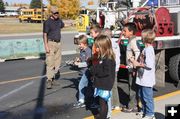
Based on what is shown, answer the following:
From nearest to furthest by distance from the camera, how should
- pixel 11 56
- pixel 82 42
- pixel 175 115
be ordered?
pixel 175 115 → pixel 82 42 → pixel 11 56

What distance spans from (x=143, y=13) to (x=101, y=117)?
3453mm

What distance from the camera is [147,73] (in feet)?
20.5

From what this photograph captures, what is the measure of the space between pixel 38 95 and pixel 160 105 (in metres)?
2.77

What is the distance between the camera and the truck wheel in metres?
9.08

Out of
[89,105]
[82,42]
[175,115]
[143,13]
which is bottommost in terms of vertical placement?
[89,105]

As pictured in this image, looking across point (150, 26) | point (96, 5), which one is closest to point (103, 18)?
point (96, 5)

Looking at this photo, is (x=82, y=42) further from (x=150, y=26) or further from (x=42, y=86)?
(x=42, y=86)

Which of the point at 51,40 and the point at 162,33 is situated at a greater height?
the point at 162,33

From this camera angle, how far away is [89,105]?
7.59 metres

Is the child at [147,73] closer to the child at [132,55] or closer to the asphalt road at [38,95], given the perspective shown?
the child at [132,55]

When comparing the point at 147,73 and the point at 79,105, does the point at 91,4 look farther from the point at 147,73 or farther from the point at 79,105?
the point at 147,73

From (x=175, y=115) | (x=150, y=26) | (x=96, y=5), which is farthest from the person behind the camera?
(x=96, y=5)

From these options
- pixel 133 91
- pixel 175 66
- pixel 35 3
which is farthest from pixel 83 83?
pixel 35 3

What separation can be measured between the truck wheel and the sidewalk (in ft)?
2.37
